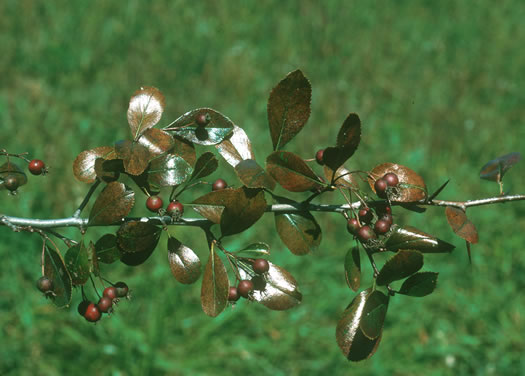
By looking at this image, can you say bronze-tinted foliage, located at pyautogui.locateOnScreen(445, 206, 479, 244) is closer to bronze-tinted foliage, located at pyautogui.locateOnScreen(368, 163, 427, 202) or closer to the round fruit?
bronze-tinted foliage, located at pyautogui.locateOnScreen(368, 163, 427, 202)

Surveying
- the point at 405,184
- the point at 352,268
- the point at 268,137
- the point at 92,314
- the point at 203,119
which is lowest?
the point at 268,137

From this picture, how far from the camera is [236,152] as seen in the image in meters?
0.99

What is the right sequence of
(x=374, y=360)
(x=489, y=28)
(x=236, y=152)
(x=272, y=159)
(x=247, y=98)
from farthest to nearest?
(x=489, y=28) → (x=247, y=98) → (x=374, y=360) → (x=236, y=152) → (x=272, y=159)

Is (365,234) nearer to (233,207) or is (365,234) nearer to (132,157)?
(233,207)

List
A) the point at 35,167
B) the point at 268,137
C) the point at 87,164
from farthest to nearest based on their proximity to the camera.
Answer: the point at 268,137
the point at 35,167
the point at 87,164

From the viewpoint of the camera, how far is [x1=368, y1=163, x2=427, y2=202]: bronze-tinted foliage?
36.2 inches

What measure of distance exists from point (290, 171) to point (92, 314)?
17.7 inches

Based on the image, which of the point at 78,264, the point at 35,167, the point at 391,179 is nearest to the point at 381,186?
the point at 391,179

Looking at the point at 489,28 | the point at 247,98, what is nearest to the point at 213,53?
the point at 247,98

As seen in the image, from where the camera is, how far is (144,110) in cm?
97

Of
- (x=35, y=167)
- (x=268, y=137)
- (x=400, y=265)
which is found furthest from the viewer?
(x=268, y=137)

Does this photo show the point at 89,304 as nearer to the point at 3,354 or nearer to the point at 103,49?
the point at 3,354

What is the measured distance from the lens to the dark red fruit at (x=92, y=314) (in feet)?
3.23

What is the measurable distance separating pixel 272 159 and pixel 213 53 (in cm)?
347
